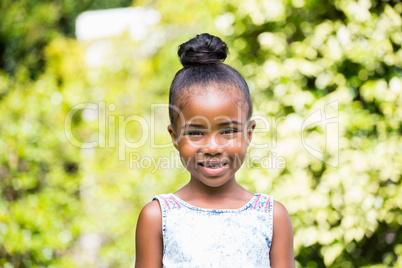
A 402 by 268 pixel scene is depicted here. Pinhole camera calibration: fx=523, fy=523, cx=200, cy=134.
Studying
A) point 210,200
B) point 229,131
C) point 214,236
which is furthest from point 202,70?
point 214,236

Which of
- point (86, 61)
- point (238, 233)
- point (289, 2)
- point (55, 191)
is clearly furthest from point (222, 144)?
point (86, 61)

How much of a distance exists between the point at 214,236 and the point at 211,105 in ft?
1.49

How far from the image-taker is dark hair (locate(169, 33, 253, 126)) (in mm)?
1842

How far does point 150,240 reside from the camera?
183cm

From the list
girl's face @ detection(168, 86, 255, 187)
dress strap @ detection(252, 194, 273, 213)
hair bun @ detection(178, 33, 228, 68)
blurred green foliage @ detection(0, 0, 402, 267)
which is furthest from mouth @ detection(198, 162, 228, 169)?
blurred green foliage @ detection(0, 0, 402, 267)

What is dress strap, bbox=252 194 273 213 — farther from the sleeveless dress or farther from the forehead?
the forehead

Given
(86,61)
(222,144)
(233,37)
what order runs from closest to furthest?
(222,144)
(233,37)
(86,61)

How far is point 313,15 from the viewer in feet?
12.5

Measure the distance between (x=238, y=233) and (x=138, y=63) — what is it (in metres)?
4.22

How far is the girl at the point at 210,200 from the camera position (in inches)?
70.5

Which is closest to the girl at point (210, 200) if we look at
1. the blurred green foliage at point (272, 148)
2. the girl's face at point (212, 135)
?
the girl's face at point (212, 135)

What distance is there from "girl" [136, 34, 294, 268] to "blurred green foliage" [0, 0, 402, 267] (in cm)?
178

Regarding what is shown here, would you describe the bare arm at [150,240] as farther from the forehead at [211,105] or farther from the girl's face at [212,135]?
the forehead at [211,105]

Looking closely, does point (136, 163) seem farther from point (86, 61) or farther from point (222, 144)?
point (222, 144)
